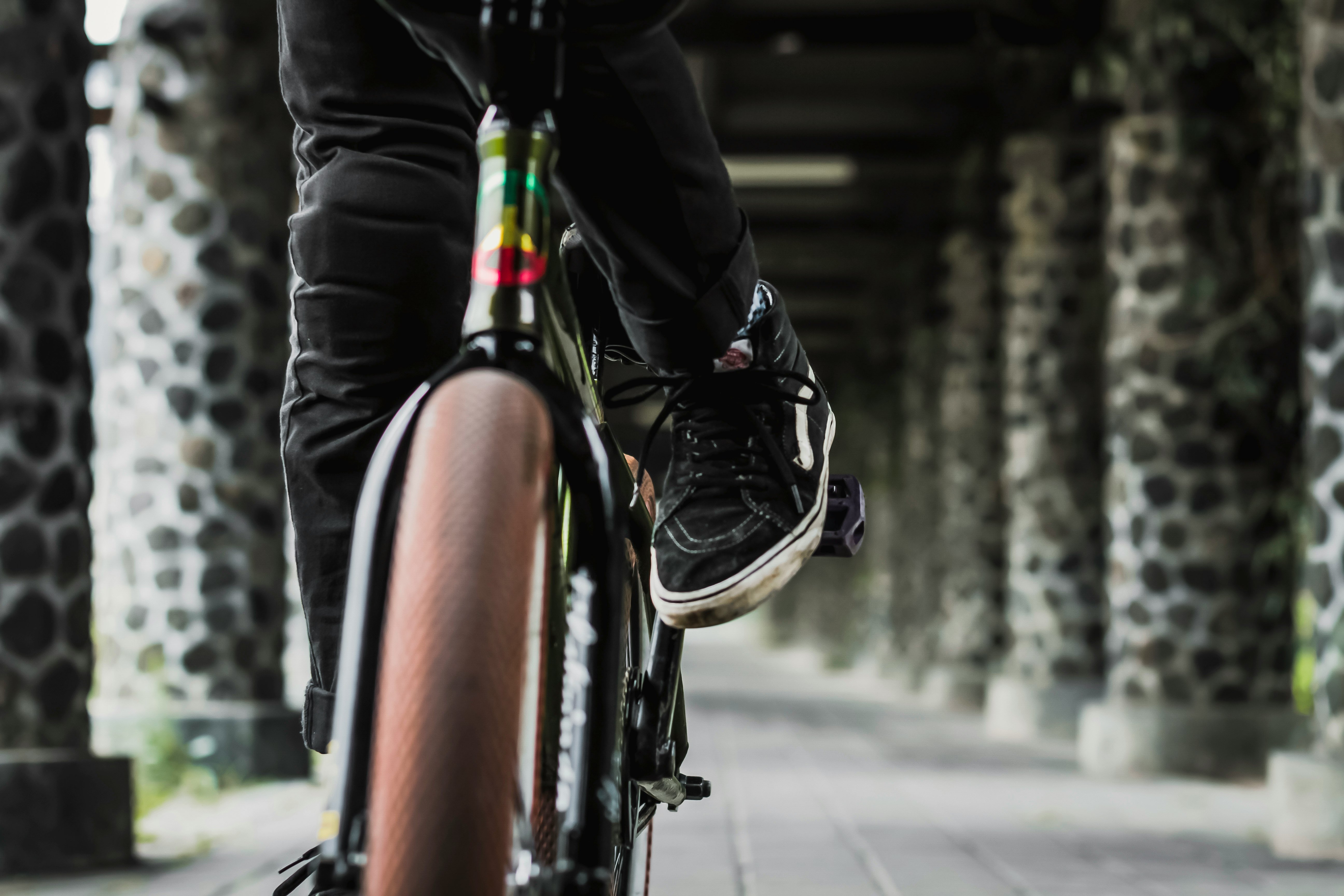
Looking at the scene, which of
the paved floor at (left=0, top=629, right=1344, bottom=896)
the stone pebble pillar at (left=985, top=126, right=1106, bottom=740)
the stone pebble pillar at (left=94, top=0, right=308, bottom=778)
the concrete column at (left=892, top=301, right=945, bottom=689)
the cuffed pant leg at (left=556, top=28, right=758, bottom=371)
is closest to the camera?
the cuffed pant leg at (left=556, top=28, right=758, bottom=371)

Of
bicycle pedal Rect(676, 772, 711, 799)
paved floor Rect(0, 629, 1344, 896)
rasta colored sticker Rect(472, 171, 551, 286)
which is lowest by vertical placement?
paved floor Rect(0, 629, 1344, 896)

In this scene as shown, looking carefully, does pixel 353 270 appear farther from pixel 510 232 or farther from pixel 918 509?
pixel 918 509

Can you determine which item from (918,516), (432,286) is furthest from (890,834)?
(918,516)

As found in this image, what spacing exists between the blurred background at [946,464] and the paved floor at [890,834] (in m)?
0.03

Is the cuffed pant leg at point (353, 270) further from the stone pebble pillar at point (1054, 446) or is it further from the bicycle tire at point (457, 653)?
the stone pebble pillar at point (1054, 446)

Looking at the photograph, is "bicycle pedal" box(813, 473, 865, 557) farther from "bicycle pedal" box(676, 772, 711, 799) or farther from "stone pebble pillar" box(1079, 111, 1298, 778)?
"stone pebble pillar" box(1079, 111, 1298, 778)

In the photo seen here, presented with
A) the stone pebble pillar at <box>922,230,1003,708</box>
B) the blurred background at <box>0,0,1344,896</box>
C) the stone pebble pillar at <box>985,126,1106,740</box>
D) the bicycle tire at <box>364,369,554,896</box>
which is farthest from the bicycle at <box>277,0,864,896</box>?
the stone pebble pillar at <box>922,230,1003,708</box>

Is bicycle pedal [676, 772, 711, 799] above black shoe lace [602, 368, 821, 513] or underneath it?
underneath

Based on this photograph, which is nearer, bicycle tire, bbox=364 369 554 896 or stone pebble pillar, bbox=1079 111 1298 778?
bicycle tire, bbox=364 369 554 896

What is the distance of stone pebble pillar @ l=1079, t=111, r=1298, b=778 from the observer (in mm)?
6285

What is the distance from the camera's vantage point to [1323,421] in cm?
427

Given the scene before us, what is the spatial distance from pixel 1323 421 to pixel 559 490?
3.83 metres

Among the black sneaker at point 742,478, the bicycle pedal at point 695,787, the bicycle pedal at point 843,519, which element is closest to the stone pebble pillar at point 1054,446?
the bicycle pedal at point 695,787

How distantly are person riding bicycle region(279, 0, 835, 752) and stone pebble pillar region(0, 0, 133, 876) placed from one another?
7.36ft
